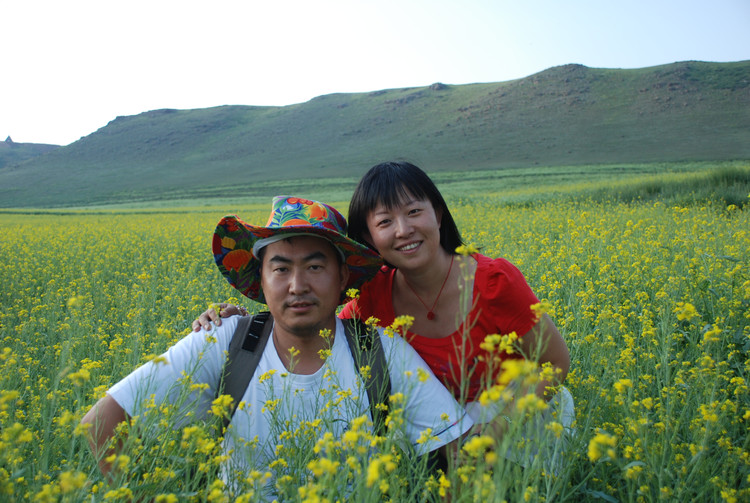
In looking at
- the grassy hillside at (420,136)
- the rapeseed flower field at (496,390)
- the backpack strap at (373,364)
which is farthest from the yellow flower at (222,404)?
the grassy hillside at (420,136)

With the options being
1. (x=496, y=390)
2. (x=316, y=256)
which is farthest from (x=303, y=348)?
(x=496, y=390)

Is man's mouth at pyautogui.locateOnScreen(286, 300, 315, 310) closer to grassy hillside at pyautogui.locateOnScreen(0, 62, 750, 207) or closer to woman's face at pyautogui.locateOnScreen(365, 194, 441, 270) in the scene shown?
woman's face at pyautogui.locateOnScreen(365, 194, 441, 270)

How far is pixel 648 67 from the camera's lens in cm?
8150

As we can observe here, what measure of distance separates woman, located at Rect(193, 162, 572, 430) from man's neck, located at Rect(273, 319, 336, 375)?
0.26 metres

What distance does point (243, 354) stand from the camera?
81.3 inches

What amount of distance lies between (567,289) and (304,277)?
8.91ft

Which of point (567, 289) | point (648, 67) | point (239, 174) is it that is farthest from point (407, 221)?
point (648, 67)

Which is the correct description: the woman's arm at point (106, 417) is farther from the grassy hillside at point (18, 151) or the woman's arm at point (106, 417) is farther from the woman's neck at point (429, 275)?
the grassy hillside at point (18, 151)

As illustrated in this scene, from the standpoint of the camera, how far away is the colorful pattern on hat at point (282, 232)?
2127 mm

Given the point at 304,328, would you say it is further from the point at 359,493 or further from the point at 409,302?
the point at 359,493

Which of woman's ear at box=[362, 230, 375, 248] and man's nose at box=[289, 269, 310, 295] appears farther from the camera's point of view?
woman's ear at box=[362, 230, 375, 248]

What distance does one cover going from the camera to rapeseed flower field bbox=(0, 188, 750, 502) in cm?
125

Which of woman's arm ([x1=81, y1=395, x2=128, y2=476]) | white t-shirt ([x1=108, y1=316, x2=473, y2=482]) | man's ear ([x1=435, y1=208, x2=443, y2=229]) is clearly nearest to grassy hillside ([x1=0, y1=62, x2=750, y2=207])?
man's ear ([x1=435, y1=208, x2=443, y2=229])

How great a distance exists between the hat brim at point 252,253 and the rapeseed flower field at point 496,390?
0.56 meters
